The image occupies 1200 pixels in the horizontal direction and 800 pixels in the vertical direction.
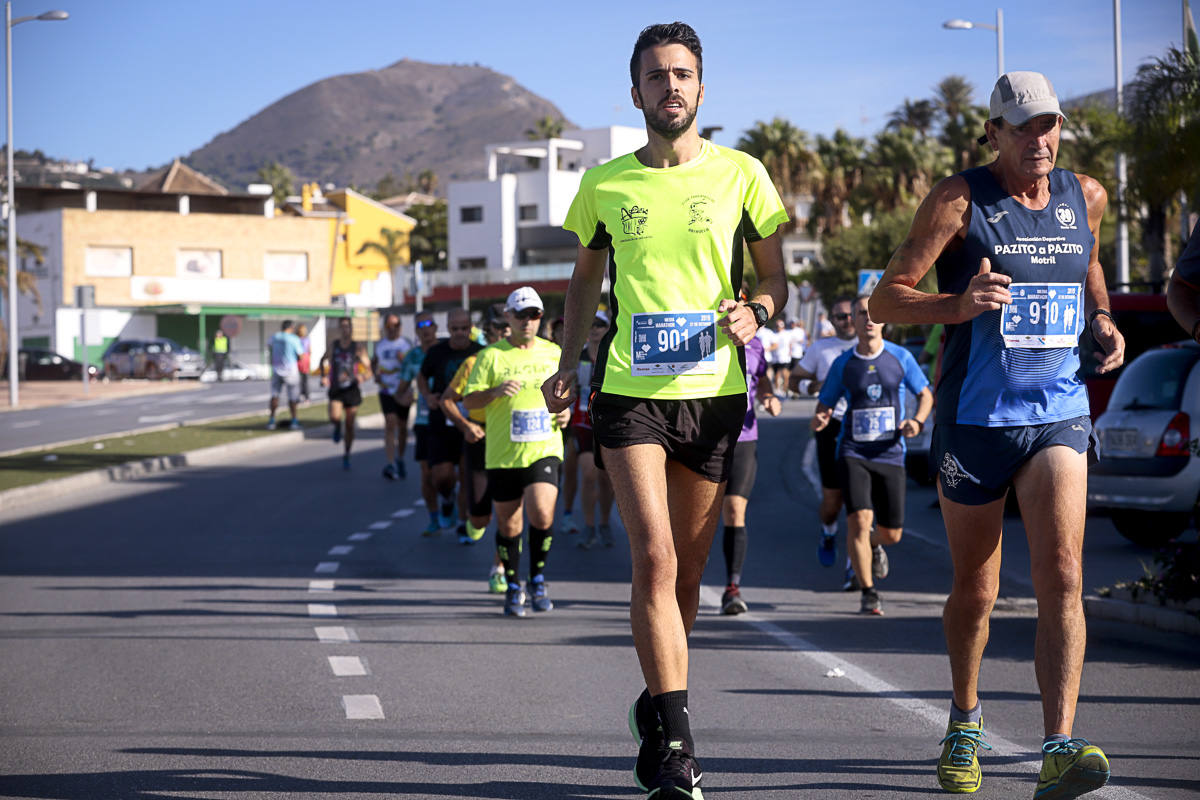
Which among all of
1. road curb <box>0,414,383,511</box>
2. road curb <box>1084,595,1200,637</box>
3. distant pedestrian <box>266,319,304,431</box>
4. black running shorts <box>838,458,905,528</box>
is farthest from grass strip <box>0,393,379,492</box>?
road curb <box>1084,595,1200,637</box>

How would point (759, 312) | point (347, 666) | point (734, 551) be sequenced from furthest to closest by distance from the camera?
point (734, 551)
point (347, 666)
point (759, 312)

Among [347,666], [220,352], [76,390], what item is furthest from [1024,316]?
[220,352]

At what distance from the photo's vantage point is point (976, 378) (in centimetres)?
500

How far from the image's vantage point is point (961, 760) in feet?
16.5

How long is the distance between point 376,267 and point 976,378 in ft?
328

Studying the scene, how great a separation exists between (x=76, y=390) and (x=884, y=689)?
49.8 m

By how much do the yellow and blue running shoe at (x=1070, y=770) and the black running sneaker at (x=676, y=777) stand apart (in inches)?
39.8

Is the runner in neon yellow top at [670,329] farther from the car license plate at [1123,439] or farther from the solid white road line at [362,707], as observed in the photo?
the car license plate at [1123,439]

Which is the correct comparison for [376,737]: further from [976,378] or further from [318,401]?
[318,401]

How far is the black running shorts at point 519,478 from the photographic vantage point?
9779 mm

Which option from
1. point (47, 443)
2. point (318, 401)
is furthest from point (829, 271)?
point (47, 443)

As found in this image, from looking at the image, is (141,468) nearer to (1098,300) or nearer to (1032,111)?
(1098,300)

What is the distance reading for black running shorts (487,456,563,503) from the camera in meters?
9.78

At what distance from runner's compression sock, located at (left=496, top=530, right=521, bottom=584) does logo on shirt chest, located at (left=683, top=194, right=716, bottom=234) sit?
5.18 metres
